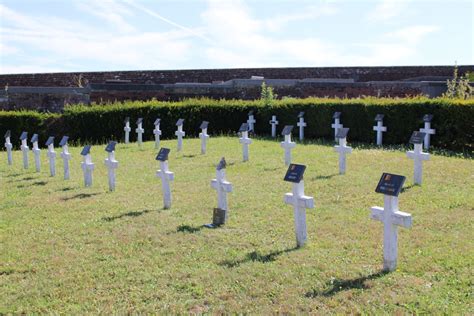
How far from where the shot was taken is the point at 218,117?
17.3 m

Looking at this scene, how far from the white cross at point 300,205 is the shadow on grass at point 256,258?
0.53ft

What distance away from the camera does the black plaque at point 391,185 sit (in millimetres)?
4309

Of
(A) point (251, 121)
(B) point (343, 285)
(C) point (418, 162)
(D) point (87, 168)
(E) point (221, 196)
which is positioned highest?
(A) point (251, 121)

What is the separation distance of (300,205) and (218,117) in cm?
1237

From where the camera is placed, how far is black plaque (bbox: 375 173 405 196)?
4.31m

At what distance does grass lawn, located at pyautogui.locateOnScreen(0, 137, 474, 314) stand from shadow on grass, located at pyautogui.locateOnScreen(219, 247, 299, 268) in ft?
0.03

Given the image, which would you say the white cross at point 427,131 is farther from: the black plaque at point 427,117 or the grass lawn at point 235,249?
the grass lawn at point 235,249

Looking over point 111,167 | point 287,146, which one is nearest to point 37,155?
point 111,167

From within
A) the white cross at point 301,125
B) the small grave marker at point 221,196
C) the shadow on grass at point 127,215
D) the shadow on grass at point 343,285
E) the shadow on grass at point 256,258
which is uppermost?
the white cross at point 301,125

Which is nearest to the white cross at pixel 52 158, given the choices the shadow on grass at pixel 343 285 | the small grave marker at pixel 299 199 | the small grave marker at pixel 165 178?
the small grave marker at pixel 165 178

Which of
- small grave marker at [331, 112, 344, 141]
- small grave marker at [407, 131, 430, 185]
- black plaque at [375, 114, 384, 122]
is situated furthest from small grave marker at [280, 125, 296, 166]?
small grave marker at [331, 112, 344, 141]

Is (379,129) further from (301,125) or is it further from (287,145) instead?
(287,145)

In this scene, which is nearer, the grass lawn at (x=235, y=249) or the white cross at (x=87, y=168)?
the grass lawn at (x=235, y=249)

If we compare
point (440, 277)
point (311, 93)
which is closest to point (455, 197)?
point (440, 277)
